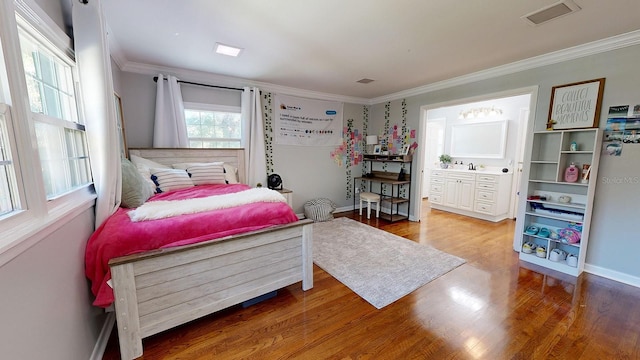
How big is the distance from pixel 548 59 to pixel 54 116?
444 centimetres

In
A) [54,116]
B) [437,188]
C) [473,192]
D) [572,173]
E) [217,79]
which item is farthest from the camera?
[437,188]

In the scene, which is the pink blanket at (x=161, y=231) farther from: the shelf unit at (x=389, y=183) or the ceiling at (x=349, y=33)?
the shelf unit at (x=389, y=183)

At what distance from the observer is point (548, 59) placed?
272 cm

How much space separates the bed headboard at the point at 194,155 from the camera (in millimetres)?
3102

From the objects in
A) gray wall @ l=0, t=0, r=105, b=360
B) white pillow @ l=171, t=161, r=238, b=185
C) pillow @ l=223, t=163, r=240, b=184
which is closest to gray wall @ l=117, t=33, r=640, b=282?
white pillow @ l=171, t=161, r=238, b=185

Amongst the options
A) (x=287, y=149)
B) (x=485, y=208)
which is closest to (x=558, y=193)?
(x=485, y=208)

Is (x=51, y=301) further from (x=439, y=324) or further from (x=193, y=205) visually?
(x=439, y=324)

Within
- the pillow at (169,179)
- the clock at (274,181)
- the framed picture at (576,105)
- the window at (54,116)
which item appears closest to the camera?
the window at (54,116)

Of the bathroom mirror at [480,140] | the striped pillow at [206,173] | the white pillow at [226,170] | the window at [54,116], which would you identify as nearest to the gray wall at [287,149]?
the white pillow at [226,170]

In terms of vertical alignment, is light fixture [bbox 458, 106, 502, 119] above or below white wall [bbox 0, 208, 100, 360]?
above

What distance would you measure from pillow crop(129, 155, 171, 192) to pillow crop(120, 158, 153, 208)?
1.13 ft

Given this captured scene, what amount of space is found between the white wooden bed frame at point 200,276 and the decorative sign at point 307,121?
250 cm

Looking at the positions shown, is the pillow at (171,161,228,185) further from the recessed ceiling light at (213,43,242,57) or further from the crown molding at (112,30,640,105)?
the recessed ceiling light at (213,43,242,57)

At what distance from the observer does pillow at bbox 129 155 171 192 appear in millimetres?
2548
